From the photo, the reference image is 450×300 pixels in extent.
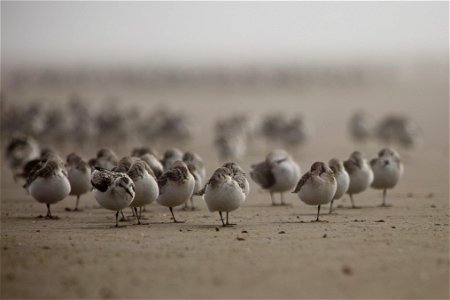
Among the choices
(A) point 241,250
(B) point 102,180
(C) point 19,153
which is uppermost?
(C) point 19,153

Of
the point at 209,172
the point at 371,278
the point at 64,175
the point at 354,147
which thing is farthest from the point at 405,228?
the point at 354,147

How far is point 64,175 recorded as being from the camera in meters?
14.3

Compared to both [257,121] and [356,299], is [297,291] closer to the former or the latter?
[356,299]

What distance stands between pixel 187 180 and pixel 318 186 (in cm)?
221

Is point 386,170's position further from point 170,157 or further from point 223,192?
point 223,192

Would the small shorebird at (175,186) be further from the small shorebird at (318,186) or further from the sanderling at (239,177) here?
the small shorebird at (318,186)

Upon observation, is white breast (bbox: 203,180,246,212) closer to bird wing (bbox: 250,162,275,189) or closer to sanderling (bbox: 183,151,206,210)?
sanderling (bbox: 183,151,206,210)

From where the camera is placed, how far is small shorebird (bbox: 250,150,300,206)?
1619 centimetres

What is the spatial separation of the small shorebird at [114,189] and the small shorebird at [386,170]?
5.64 meters

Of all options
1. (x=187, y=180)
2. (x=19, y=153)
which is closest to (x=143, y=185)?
(x=187, y=180)

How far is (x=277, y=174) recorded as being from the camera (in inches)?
637

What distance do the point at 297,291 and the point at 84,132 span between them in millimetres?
21541

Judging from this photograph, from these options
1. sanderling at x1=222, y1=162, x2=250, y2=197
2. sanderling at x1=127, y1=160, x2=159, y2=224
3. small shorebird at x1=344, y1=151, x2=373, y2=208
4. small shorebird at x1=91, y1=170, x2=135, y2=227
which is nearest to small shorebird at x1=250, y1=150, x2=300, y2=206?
small shorebird at x1=344, y1=151, x2=373, y2=208

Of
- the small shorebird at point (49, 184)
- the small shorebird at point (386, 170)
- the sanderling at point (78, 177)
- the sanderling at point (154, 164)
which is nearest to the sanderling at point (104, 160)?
the sanderling at point (78, 177)
